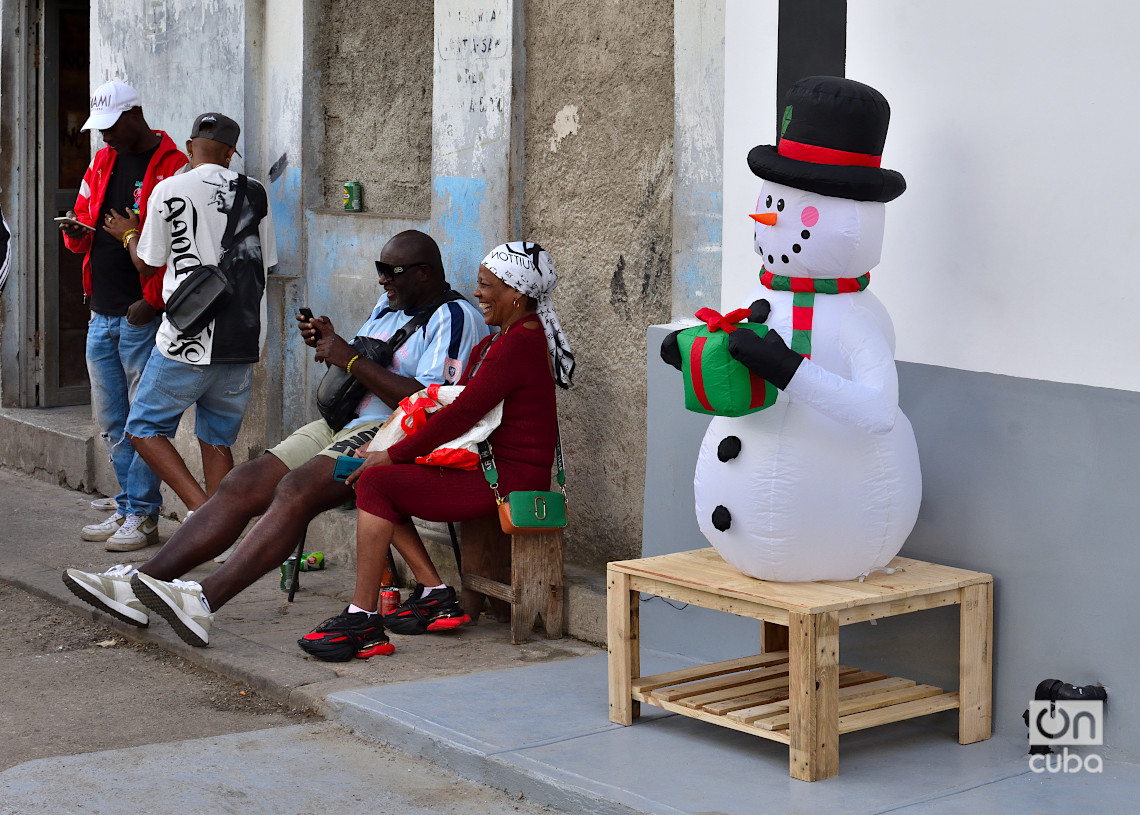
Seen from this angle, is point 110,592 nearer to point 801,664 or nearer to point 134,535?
point 134,535

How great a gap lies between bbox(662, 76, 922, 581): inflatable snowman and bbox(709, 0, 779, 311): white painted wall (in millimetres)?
→ 688

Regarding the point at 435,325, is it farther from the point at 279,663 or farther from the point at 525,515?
the point at 279,663

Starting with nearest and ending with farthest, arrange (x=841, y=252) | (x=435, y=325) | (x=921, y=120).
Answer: (x=841, y=252) < (x=921, y=120) < (x=435, y=325)

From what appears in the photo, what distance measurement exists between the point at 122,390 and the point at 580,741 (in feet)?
11.8

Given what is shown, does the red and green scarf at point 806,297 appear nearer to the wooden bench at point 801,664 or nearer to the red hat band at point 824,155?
the red hat band at point 824,155

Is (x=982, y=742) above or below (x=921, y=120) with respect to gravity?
below

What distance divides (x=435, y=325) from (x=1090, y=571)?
2486 millimetres

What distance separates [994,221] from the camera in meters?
3.75

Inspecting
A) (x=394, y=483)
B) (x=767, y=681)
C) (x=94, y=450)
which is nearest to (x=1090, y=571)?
(x=767, y=681)

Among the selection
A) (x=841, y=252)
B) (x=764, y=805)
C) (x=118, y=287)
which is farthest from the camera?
(x=118, y=287)

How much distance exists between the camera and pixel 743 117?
4.42 metres

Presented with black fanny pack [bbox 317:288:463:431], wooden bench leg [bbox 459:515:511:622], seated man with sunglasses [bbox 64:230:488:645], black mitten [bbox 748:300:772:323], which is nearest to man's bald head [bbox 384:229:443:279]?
seated man with sunglasses [bbox 64:230:488:645]

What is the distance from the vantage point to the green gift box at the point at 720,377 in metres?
3.46

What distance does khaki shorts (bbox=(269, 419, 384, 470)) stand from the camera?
5.18m
